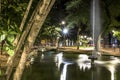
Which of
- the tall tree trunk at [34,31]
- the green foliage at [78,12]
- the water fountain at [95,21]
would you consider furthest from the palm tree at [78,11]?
the tall tree trunk at [34,31]

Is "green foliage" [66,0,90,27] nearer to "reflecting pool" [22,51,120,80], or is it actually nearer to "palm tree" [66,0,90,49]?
"palm tree" [66,0,90,49]

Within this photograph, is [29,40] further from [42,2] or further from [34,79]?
[34,79]

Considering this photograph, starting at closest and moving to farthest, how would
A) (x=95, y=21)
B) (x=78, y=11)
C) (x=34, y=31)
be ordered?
(x=34, y=31)
(x=78, y=11)
(x=95, y=21)

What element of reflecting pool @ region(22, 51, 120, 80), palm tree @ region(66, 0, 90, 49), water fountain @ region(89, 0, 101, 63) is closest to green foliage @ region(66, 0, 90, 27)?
palm tree @ region(66, 0, 90, 49)

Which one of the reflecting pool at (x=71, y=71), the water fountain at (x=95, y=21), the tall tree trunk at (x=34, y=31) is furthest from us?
the water fountain at (x=95, y=21)

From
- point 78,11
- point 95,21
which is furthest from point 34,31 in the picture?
point 95,21

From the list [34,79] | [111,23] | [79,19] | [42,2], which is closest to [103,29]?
[111,23]

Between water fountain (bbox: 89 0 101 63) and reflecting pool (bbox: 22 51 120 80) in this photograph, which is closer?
reflecting pool (bbox: 22 51 120 80)

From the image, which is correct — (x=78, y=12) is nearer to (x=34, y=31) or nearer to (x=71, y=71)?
(x=71, y=71)

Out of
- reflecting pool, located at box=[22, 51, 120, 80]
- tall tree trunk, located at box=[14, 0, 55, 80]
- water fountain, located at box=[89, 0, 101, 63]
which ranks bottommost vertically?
reflecting pool, located at box=[22, 51, 120, 80]

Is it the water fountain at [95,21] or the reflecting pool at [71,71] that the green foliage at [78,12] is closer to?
the water fountain at [95,21]

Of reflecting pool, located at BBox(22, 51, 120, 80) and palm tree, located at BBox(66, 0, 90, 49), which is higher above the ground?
palm tree, located at BBox(66, 0, 90, 49)

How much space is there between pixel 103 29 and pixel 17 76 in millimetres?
37306

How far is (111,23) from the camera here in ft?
133
